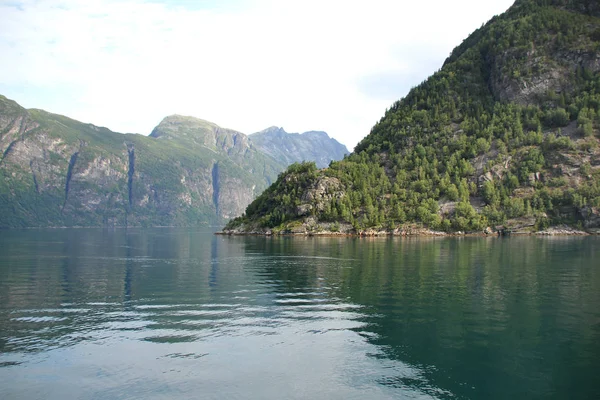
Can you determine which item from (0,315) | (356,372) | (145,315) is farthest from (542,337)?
(0,315)

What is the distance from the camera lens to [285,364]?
35.3m

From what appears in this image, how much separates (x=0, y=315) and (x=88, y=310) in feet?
27.6

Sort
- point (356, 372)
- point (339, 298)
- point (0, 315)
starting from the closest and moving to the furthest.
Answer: point (356, 372) < point (0, 315) < point (339, 298)

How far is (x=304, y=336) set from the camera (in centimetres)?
4231

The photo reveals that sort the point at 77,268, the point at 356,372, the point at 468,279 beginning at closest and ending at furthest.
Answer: the point at 356,372, the point at 468,279, the point at 77,268

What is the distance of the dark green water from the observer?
31.2 m

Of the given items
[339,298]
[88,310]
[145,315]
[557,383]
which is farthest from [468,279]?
[88,310]

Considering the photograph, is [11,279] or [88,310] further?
[11,279]

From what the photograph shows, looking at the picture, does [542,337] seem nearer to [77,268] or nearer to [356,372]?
[356,372]

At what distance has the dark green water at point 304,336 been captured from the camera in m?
31.2

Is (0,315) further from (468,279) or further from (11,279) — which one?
(468,279)

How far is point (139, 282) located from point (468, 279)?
166 feet

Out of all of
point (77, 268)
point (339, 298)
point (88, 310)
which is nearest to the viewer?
point (88, 310)

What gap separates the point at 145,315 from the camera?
50844 mm
